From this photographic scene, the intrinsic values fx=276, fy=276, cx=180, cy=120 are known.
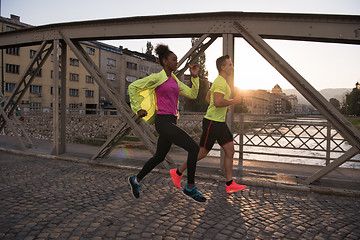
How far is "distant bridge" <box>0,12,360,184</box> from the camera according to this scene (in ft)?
14.8

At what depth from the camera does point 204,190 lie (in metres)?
4.31

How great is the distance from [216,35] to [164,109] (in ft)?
7.60

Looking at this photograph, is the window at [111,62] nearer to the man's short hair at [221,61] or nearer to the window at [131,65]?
the window at [131,65]

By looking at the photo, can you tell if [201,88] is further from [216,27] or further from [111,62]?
[216,27]

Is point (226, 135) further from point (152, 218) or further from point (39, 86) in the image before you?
point (39, 86)

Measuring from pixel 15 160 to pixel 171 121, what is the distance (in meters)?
4.82

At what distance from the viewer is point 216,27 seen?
5180 mm

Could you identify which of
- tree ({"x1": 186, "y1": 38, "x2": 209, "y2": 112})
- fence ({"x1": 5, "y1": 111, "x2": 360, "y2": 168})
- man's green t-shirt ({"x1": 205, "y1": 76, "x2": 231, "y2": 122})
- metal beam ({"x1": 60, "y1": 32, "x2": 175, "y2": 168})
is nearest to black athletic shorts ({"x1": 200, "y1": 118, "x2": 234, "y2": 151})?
man's green t-shirt ({"x1": 205, "y1": 76, "x2": 231, "y2": 122})

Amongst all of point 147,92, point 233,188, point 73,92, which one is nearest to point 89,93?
point 73,92

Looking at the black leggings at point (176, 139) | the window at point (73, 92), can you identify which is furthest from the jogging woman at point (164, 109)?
the window at point (73, 92)

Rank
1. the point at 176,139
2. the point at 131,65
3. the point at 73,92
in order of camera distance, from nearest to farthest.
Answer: the point at 176,139 < the point at 73,92 < the point at 131,65

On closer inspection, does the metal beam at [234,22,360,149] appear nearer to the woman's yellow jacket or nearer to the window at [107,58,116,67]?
the woman's yellow jacket

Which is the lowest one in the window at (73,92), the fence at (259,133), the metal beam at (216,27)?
the fence at (259,133)

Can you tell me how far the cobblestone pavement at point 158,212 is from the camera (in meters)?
2.72
